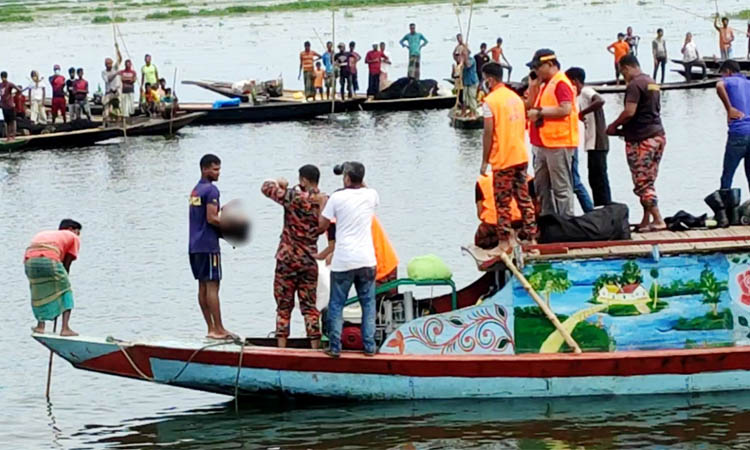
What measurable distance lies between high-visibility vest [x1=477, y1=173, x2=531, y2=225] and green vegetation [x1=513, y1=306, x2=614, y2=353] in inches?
35.7

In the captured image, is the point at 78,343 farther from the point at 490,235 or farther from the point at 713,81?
the point at 713,81

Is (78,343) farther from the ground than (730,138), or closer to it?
closer to it

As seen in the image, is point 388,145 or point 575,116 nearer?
point 575,116

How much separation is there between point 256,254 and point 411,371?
8.53 metres

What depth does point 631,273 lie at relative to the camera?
1224 cm

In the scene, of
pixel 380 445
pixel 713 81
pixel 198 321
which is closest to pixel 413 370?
pixel 380 445

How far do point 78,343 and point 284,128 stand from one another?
23.2 metres

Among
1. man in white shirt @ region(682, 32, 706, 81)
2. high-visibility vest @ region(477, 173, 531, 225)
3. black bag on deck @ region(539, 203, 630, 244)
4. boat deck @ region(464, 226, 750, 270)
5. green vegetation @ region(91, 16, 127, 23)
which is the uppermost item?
green vegetation @ region(91, 16, 127, 23)

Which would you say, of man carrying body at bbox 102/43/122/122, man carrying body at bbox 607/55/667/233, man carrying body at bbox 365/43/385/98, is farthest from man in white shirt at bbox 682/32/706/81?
man carrying body at bbox 607/55/667/233

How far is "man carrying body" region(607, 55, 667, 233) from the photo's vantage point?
1338 cm

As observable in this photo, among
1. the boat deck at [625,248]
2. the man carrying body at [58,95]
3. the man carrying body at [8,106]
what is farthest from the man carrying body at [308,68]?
the boat deck at [625,248]

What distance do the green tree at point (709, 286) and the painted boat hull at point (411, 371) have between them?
16.1 inches

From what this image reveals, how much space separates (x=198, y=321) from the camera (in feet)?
56.2

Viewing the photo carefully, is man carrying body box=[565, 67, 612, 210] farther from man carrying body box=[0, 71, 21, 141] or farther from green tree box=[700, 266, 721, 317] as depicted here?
man carrying body box=[0, 71, 21, 141]
